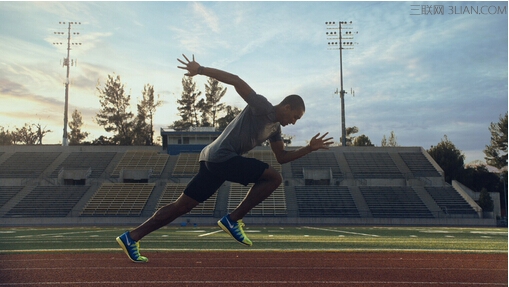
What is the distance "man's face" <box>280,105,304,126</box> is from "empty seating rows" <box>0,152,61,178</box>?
125 feet

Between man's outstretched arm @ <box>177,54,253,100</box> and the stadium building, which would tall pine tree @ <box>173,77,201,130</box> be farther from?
man's outstretched arm @ <box>177,54,253,100</box>

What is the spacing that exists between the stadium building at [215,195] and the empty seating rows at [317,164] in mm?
90

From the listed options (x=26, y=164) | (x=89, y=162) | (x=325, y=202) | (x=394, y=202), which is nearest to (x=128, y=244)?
(x=325, y=202)

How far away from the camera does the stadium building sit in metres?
31.1

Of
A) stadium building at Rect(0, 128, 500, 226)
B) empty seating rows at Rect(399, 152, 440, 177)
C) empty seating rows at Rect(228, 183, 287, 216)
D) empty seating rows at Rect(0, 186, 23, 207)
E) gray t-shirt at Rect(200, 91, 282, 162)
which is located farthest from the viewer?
empty seating rows at Rect(399, 152, 440, 177)

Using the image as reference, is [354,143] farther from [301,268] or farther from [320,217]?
[301,268]

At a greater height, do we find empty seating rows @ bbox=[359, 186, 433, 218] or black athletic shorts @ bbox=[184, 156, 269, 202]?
black athletic shorts @ bbox=[184, 156, 269, 202]

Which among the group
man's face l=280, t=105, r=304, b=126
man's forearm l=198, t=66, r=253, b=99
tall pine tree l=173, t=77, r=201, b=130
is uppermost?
tall pine tree l=173, t=77, r=201, b=130

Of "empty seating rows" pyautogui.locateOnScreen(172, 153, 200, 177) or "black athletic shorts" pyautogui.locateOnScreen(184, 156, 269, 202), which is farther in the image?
"empty seating rows" pyautogui.locateOnScreen(172, 153, 200, 177)

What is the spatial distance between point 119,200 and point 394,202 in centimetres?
2071

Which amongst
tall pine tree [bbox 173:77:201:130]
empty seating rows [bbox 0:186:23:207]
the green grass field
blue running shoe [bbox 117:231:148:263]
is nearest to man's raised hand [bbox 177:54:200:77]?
blue running shoe [bbox 117:231:148:263]

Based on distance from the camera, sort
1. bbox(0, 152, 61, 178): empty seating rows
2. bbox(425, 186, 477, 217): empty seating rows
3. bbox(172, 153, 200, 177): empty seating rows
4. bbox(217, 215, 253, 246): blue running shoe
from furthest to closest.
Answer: bbox(172, 153, 200, 177): empty seating rows, bbox(0, 152, 61, 178): empty seating rows, bbox(425, 186, 477, 217): empty seating rows, bbox(217, 215, 253, 246): blue running shoe

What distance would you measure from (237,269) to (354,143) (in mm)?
65547

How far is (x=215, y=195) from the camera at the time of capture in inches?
1378
